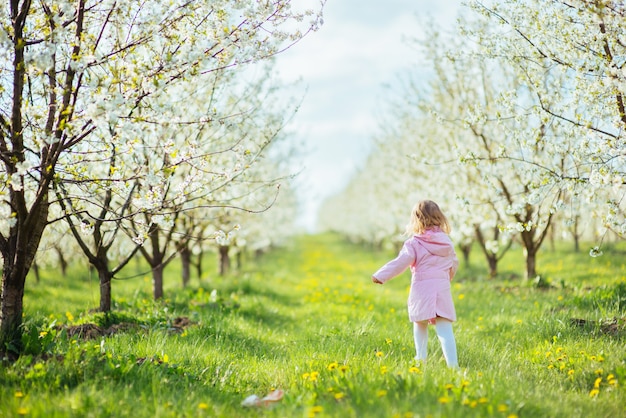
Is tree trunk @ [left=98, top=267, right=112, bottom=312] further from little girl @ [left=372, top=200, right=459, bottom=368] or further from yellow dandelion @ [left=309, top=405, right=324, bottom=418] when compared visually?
yellow dandelion @ [left=309, top=405, right=324, bottom=418]

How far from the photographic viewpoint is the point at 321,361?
4695mm

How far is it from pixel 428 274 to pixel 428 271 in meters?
0.03

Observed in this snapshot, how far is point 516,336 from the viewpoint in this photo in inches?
236

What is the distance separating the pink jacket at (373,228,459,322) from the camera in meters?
4.75

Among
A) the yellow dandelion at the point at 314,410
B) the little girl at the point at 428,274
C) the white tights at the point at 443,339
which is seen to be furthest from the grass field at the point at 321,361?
the little girl at the point at 428,274

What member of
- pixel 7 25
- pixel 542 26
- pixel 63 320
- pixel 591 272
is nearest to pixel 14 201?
pixel 7 25

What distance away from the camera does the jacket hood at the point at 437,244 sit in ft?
16.0

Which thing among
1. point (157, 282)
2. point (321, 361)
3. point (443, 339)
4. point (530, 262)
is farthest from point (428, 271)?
point (530, 262)

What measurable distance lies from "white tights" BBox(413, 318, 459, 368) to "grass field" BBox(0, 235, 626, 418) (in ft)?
0.47

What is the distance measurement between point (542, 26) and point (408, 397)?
163 inches

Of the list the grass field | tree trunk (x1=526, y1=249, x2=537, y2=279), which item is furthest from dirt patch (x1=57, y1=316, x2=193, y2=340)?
tree trunk (x1=526, y1=249, x2=537, y2=279)

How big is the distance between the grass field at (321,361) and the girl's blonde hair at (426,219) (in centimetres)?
121

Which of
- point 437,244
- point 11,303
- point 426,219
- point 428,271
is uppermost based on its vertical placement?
point 426,219

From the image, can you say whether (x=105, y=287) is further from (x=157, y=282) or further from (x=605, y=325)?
(x=605, y=325)
